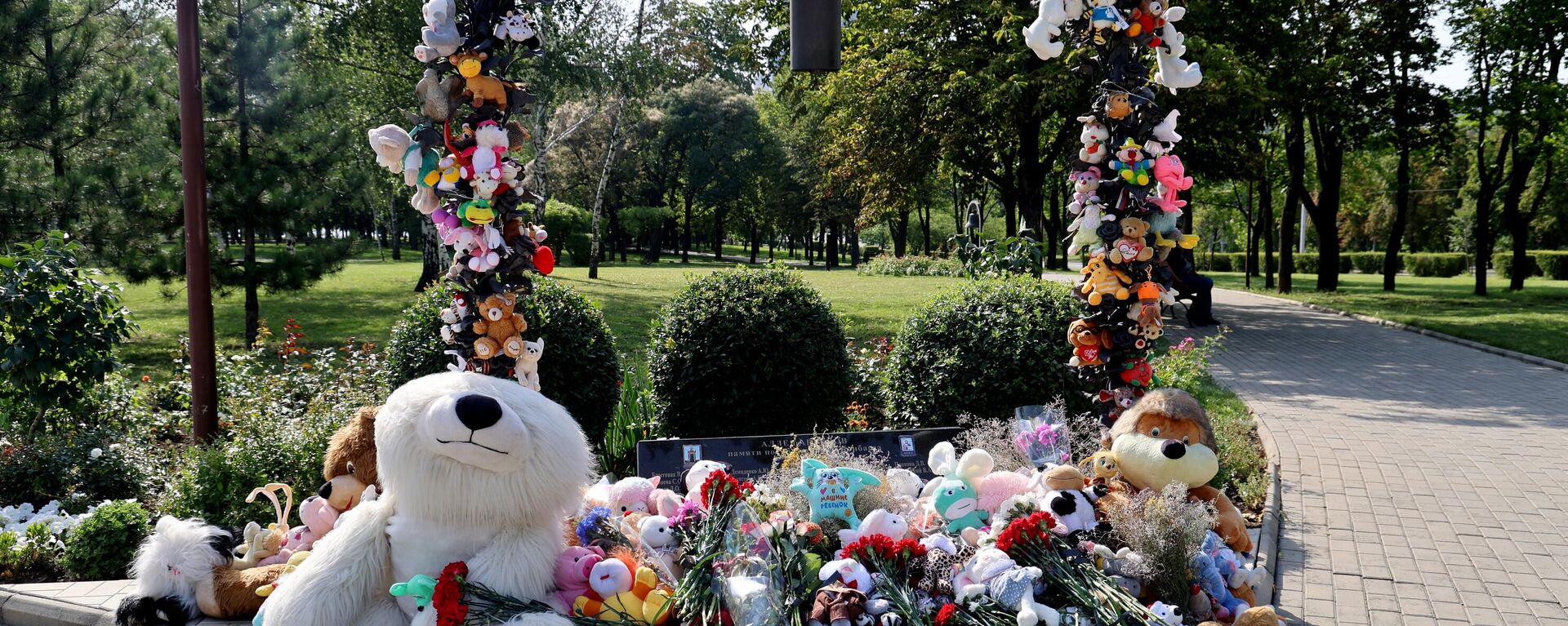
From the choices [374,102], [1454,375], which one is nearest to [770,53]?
[374,102]

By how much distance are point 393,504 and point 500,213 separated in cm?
143

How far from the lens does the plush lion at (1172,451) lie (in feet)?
12.7

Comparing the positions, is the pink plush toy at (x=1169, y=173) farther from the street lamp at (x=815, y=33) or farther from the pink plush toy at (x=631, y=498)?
the pink plush toy at (x=631, y=498)

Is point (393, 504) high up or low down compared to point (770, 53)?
down

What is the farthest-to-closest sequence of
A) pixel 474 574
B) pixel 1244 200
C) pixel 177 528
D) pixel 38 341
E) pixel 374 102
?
1. pixel 1244 200
2. pixel 374 102
3. pixel 38 341
4. pixel 177 528
5. pixel 474 574

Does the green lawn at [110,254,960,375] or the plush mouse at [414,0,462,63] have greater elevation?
the plush mouse at [414,0,462,63]

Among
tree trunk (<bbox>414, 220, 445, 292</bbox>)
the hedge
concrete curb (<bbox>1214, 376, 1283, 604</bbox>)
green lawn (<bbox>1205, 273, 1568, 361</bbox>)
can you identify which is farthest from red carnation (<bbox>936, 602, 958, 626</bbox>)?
the hedge

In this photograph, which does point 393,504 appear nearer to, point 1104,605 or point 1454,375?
point 1104,605

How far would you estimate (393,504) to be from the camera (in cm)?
320

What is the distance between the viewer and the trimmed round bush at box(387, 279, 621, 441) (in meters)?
5.71

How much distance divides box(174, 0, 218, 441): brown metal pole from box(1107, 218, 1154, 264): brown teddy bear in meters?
5.20

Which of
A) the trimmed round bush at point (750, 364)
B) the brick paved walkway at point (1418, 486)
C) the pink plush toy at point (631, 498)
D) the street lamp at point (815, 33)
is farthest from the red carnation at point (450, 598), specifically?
the brick paved walkway at point (1418, 486)

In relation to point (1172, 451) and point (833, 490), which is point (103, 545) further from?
point (1172, 451)

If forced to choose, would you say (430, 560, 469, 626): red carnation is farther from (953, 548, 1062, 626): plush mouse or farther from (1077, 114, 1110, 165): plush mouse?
(1077, 114, 1110, 165): plush mouse
